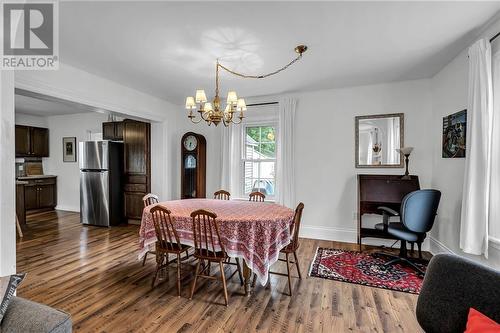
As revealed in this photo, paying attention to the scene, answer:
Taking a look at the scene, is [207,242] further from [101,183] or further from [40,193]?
[40,193]

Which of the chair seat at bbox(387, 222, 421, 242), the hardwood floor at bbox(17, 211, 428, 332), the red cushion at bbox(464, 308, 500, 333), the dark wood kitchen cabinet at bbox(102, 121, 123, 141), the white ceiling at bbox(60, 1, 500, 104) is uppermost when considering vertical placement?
the white ceiling at bbox(60, 1, 500, 104)

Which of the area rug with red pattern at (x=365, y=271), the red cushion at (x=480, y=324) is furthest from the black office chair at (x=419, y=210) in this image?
the red cushion at (x=480, y=324)

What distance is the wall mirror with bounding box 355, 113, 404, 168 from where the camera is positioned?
3.84m

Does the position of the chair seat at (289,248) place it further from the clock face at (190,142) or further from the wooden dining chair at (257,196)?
the clock face at (190,142)

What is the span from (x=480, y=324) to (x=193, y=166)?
4.43 metres

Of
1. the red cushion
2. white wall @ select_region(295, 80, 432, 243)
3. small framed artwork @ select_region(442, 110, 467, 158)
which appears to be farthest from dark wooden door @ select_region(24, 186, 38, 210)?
small framed artwork @ select_region(442, 110, 467, 158)

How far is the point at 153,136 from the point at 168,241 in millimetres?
3056

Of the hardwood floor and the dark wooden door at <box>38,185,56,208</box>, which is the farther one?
the dark wooden door at <box>38,185,56,208</box>

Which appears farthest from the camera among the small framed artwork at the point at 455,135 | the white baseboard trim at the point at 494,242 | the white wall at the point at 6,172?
the small framed artwork at the point at 455,135

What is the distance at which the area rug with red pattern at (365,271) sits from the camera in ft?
8.80

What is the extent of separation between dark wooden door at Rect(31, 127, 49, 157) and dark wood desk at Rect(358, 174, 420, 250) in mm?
7600

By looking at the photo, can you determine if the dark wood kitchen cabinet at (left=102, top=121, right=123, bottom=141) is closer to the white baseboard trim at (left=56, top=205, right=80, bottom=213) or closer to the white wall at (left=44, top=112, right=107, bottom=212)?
the white wall at (left=44, top=112, right=107, bottom=212)

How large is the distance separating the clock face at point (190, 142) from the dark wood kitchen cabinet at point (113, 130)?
1.51 m

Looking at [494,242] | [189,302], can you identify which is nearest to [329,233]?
[494,242]
